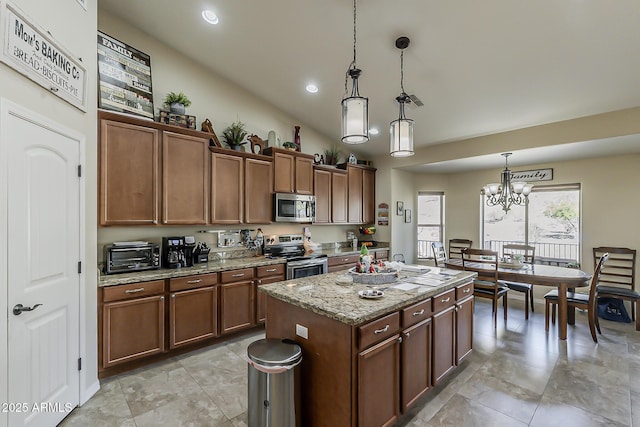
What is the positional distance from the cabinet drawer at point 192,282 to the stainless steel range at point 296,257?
1.09m

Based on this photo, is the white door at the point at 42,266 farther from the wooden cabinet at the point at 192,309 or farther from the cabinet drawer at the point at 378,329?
the cabinet drawer at the point at 378,329

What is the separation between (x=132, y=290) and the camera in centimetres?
279

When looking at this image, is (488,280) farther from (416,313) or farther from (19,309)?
(19,309)

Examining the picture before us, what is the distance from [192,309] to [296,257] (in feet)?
5.29

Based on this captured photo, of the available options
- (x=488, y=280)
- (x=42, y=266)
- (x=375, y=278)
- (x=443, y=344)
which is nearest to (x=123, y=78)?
(x=42, y=266)

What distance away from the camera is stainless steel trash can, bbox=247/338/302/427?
170 cm

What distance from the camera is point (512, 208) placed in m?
5.60

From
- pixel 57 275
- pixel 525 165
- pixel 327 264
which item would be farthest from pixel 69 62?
pixel 525 165

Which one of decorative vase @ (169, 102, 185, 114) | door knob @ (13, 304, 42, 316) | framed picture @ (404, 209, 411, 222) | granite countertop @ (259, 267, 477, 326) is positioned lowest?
granite countertop @ (259, 267, 477, 326)

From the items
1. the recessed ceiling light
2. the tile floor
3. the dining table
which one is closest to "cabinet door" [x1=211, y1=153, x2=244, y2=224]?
the recessed ceiling light

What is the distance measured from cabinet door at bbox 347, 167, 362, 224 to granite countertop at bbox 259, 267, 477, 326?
113 inches

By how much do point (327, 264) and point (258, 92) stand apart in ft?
9.66

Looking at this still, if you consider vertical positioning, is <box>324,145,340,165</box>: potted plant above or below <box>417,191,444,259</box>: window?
above

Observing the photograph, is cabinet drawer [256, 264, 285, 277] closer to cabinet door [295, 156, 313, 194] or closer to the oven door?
the oven door
